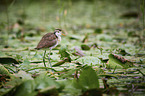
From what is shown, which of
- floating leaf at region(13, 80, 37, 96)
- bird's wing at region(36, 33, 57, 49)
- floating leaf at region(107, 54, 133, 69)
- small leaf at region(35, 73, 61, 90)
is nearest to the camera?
floating leaf at region(13, 80, 37, 96)

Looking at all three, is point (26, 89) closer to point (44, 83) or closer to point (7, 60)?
point (44, 83)

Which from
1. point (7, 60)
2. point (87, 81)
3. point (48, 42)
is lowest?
point (87, 81)

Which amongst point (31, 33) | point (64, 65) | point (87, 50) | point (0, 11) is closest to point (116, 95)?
point (64, 65)

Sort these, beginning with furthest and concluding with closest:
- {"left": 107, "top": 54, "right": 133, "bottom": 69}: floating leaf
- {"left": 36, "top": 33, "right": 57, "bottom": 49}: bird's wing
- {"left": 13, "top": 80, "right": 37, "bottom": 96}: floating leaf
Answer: {"left": 36, "top": 33, "right": 57, "bottom": 49}: bird's wing < {"left": 107, "top": 54, "right": 133, "bottom": 69}: floating leaf < {"left": 13, "top": 80, "right": 37, "bottom": 96}: floating leaf

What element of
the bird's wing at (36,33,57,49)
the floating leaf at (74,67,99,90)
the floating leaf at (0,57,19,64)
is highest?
the bird's wing at (36,33,57,49)

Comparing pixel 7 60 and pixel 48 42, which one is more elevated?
pixel 48 42

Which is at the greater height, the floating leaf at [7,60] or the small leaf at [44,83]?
the floating leaf at [7,60]

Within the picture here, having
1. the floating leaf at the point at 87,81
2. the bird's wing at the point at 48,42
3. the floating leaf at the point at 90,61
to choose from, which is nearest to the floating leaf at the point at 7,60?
the bird's wing at the point at 48,42

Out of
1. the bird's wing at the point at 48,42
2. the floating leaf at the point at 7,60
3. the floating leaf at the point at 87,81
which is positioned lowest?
the floating leaf at the point at 87,81

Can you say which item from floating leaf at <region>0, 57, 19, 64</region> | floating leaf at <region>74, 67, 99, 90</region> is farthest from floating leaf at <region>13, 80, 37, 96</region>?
floating leaf at <region>0, 57, 19, 64</region>

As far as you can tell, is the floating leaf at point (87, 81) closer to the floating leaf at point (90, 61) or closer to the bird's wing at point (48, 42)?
the floating leaf at point (90, 61)

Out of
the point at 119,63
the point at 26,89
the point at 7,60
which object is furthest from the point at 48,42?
the point at 26,89

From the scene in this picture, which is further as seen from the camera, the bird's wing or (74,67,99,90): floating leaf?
the bird's wing

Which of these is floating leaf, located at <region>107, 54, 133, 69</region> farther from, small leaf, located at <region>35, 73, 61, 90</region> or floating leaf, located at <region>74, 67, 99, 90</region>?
small leaf, located at <region>35, 73, 61, 90</region>
